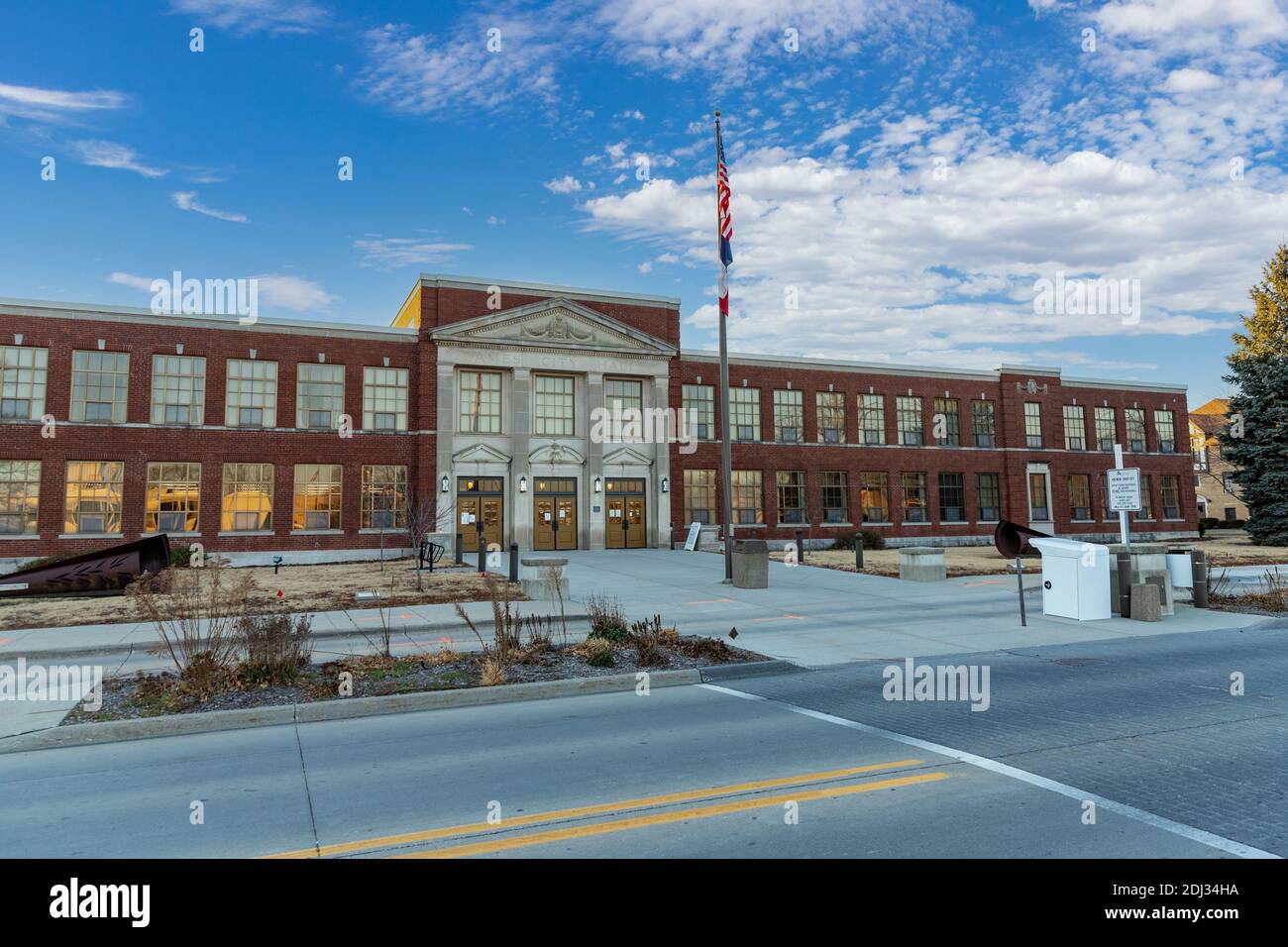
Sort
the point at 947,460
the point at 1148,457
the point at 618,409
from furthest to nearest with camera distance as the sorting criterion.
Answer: the point at 1148,457
the point at 947,460
the point at 618,409

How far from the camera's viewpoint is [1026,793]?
5.82 metres

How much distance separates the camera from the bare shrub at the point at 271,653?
9867mm

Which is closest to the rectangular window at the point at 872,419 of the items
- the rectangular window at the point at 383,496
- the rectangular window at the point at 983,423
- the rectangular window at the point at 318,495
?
the rectangular window at the point at 983,423

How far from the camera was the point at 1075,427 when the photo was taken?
49.5 meters

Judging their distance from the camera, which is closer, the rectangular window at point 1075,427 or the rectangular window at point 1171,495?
the rectangular window at point 1075,427

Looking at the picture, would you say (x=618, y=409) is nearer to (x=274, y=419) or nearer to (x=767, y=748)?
(x=274, y=419)

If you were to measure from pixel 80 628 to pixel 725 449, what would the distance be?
1517 centimetres

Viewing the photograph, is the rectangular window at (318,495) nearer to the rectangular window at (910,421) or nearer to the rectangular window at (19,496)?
the rectangular window at (19,496)

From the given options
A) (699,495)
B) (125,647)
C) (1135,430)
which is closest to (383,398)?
(699,495)

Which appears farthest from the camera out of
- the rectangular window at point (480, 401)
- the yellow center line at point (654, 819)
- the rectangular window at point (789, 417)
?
the rectangular window at point (789, 417)

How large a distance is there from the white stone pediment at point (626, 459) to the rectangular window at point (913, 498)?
51.7 feet

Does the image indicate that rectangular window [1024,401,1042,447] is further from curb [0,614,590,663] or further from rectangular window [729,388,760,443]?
curb [0,614,590,663]
